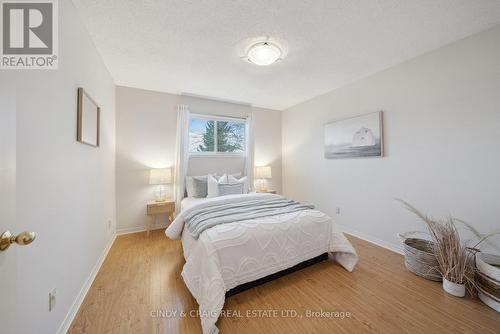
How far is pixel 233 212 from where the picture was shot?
202 centimetres

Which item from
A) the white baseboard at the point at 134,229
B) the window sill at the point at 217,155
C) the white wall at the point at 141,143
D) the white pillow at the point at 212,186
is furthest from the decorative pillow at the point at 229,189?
the white baseboard at the point at 134,229

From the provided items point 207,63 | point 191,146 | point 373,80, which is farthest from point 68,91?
point 373,80

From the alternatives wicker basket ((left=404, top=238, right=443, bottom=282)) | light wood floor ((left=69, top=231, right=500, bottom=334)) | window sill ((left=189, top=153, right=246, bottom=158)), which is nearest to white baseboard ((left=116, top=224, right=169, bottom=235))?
light wood floor ((left=69, top=231, right=500, bottom=334))

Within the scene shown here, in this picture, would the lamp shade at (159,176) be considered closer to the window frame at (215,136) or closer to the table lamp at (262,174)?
the window frame at (215,136)

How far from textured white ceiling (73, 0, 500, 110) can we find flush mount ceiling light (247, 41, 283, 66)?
12 cm

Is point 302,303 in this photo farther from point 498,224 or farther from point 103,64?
point 103,64

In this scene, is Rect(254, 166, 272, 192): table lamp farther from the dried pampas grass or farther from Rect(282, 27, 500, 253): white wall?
the dried pampas grass

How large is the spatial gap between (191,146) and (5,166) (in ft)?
9.97

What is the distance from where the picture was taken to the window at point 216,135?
12.0 ft

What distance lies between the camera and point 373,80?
8.77 feet

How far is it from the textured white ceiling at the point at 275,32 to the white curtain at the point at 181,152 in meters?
0.76

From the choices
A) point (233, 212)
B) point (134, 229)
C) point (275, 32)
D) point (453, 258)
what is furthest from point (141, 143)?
point (453, 258)

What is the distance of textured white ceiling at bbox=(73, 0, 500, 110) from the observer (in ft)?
4.99

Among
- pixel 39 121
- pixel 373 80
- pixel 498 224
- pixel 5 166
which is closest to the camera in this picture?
pixel 5 166
